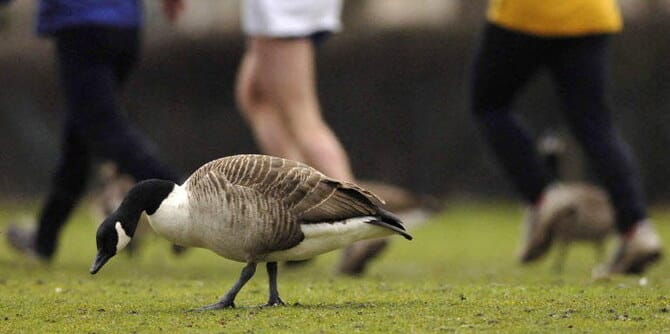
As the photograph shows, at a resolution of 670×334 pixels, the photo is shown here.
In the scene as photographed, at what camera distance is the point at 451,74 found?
56.2 feet

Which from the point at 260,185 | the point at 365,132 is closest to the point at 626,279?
the point at 260,185

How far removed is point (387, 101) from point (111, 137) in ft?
29.4

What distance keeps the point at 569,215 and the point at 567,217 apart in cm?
14

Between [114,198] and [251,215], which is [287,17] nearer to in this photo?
[251,215]

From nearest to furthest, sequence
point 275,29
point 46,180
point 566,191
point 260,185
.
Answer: point 260,185, point 275,29, point 566,191, point 46,180

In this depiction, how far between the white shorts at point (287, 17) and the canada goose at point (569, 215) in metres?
A: 1.65

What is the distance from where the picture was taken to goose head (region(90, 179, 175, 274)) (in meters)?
5.71

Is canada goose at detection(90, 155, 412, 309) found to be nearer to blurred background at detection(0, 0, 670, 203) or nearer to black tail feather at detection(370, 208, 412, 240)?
black tail feather at detection(370, 208, 412, 240)

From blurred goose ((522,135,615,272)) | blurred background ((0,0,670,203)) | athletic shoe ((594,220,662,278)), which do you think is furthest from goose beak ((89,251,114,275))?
blurred background ((0,0,670,203))

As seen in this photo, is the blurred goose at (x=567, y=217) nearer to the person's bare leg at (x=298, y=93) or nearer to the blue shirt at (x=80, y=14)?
the person's bare leg at (x=298, y=93)

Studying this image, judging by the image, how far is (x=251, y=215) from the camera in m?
5.68

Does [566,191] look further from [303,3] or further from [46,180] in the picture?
[46,180]

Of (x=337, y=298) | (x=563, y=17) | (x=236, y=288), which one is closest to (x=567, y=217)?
(x=563, y=17)

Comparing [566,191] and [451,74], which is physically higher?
[451,74]
